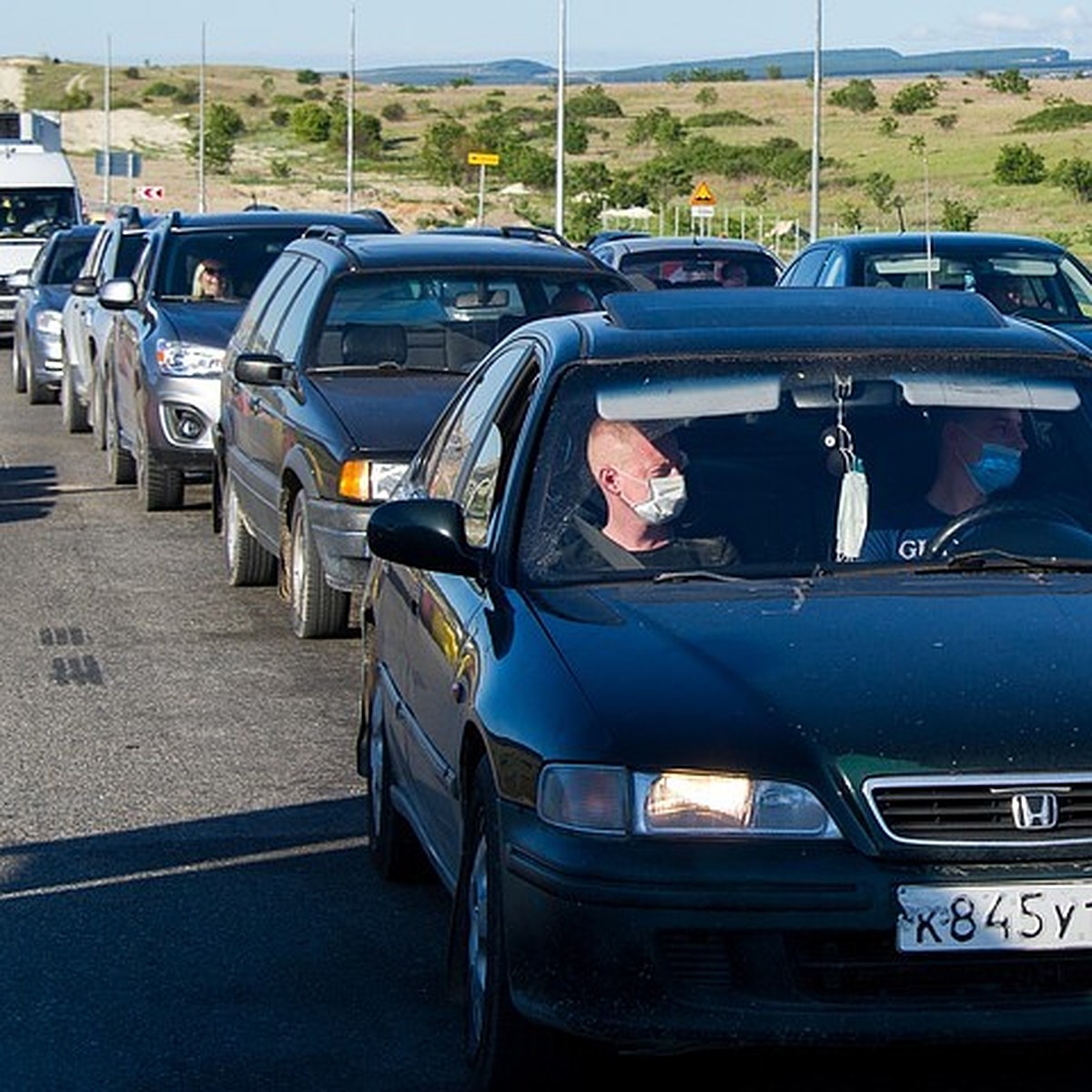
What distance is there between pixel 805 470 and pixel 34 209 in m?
32.2

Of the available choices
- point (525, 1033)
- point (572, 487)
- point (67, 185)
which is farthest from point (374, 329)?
point (67, 185)

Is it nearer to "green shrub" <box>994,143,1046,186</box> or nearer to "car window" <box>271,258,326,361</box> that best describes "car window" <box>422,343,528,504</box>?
"car window" <box>271,258,326,361</box>

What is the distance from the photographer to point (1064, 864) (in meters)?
5.00

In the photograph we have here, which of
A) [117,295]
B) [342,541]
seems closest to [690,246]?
[117,295]

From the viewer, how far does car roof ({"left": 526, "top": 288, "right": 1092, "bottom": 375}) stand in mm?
6492

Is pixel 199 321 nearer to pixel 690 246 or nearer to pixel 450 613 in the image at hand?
pixel 690 246

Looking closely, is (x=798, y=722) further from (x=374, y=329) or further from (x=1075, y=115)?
(x=1075, y=115)

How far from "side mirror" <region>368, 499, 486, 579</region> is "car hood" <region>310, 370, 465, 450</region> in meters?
4.76

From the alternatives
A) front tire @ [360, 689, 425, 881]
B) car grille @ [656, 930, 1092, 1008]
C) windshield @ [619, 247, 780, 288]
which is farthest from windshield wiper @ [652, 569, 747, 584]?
windshield @ [619, 247, 780, 288]

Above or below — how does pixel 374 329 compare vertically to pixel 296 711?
above

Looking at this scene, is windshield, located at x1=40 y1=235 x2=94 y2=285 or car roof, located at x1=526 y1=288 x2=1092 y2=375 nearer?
car roof, located at x1=526 y1=288 x2=1092 y2=375

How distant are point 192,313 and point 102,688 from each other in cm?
623

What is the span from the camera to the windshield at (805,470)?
20.3ft

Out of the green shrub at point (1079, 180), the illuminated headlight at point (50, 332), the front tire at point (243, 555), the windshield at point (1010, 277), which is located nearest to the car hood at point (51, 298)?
the illuminated headlight at point (50, 332)
